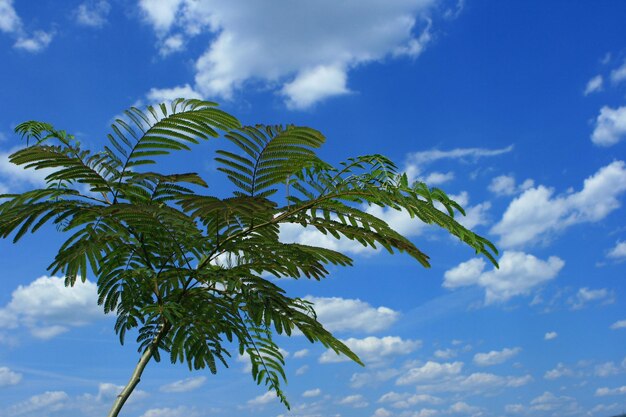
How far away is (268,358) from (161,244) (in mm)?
1434

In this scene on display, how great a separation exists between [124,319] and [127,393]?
33.8 inches

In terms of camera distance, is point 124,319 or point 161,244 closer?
point 161,244

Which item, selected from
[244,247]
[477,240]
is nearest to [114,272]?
[244,247]

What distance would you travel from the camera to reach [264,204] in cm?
412

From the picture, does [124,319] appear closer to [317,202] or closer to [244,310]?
[244,310]

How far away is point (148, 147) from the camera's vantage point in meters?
4.61

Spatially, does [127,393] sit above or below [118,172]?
below

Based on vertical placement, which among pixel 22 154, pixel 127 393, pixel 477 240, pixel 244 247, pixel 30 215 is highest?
pixel 22 154

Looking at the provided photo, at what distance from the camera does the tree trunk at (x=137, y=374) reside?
4703mm

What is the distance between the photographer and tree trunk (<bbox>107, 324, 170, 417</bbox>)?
4703mm

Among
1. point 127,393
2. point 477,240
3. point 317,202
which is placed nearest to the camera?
point 477,240

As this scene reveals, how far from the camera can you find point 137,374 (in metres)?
4.86

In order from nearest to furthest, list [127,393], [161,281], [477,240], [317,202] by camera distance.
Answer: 1. [477,240]
2. [317,202]
3. [127,393]
4. [161,281]

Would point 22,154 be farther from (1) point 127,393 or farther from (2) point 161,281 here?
(1) point 127,393
